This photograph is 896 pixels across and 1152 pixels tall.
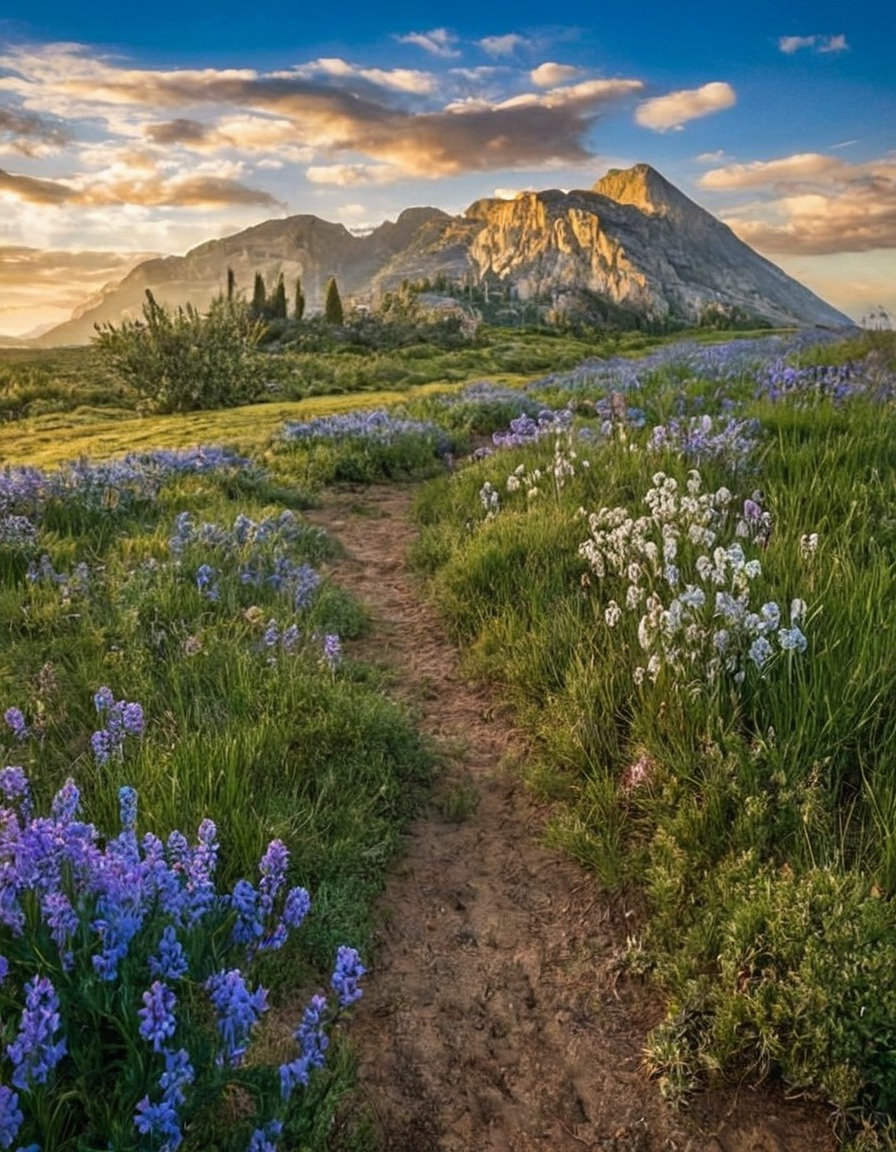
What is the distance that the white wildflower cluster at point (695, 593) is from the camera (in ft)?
12.0

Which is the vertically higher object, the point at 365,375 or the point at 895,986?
the point at 365,375

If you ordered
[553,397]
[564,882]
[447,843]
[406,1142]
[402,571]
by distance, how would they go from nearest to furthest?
[406,1142] < [564,882] < [447,843] < [402,571] < [553,397]

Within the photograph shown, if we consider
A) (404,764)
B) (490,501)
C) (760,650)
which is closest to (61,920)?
(404,764)

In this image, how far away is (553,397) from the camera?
599 inches

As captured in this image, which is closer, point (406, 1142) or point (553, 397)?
point (406, 1142)

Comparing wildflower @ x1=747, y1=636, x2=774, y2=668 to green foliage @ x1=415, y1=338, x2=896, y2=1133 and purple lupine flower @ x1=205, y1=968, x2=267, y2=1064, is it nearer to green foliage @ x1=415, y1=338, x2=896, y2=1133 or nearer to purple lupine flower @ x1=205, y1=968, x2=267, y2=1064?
green foliage @ x1=415, y1=338, x2=896, y2=1133

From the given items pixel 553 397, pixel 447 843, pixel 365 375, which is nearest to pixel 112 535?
pixel 447 843

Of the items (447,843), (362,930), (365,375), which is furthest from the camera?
(365,375)

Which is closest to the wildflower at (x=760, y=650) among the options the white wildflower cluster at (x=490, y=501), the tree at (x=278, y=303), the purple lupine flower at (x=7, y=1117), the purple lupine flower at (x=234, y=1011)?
the purple lupine flower at (x=234, y=1011)

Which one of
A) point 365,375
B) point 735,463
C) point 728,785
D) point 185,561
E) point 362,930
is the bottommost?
point 362,930

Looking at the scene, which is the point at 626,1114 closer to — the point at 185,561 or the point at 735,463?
the point at 185,561

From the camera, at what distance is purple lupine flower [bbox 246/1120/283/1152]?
1852 millimetres

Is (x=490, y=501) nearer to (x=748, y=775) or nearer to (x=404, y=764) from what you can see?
(x=404, y=764)

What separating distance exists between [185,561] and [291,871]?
133 inches
